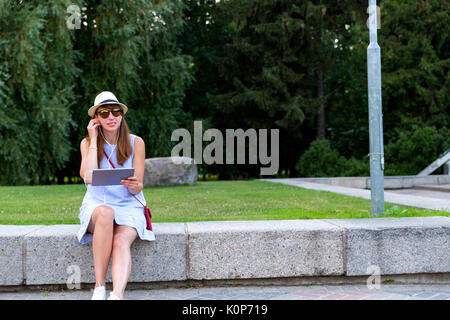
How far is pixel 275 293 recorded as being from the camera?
4352mm

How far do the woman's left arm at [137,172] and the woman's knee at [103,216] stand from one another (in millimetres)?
278

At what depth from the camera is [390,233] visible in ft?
14.9

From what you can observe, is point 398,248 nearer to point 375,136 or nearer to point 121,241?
point 375,136

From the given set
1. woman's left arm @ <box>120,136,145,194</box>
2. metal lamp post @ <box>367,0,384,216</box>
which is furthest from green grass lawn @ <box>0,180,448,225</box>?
woman's left arm @ <box>120,136,145,194</box>

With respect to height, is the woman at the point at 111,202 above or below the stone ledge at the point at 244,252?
above

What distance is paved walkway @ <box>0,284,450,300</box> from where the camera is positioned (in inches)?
165

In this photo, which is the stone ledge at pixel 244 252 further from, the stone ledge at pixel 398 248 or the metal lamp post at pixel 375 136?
the metal lamp post at pixel 375 136

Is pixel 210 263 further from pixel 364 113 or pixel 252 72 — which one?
pixel 364 113

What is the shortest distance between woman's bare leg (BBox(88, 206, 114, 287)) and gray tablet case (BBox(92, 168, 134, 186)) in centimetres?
24

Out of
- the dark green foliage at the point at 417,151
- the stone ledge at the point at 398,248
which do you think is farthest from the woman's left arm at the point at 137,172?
the dark green foliage at the point at 417,151

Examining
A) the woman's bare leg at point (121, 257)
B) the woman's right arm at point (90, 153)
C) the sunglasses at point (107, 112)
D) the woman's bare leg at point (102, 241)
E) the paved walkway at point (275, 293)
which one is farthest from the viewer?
the sunglasses at point (107, 112)

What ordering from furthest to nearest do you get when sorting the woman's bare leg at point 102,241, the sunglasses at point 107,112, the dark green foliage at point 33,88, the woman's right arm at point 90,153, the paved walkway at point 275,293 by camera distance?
the dark green foliage at point 33,88 → the sunglasses at point 107,112 → the woman's right arm at point 90,153 → the paved walkway at point 275,293 → the woman's bare leg at point 102,241

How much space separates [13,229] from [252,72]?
22.7 metres

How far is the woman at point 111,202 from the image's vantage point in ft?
13.1
